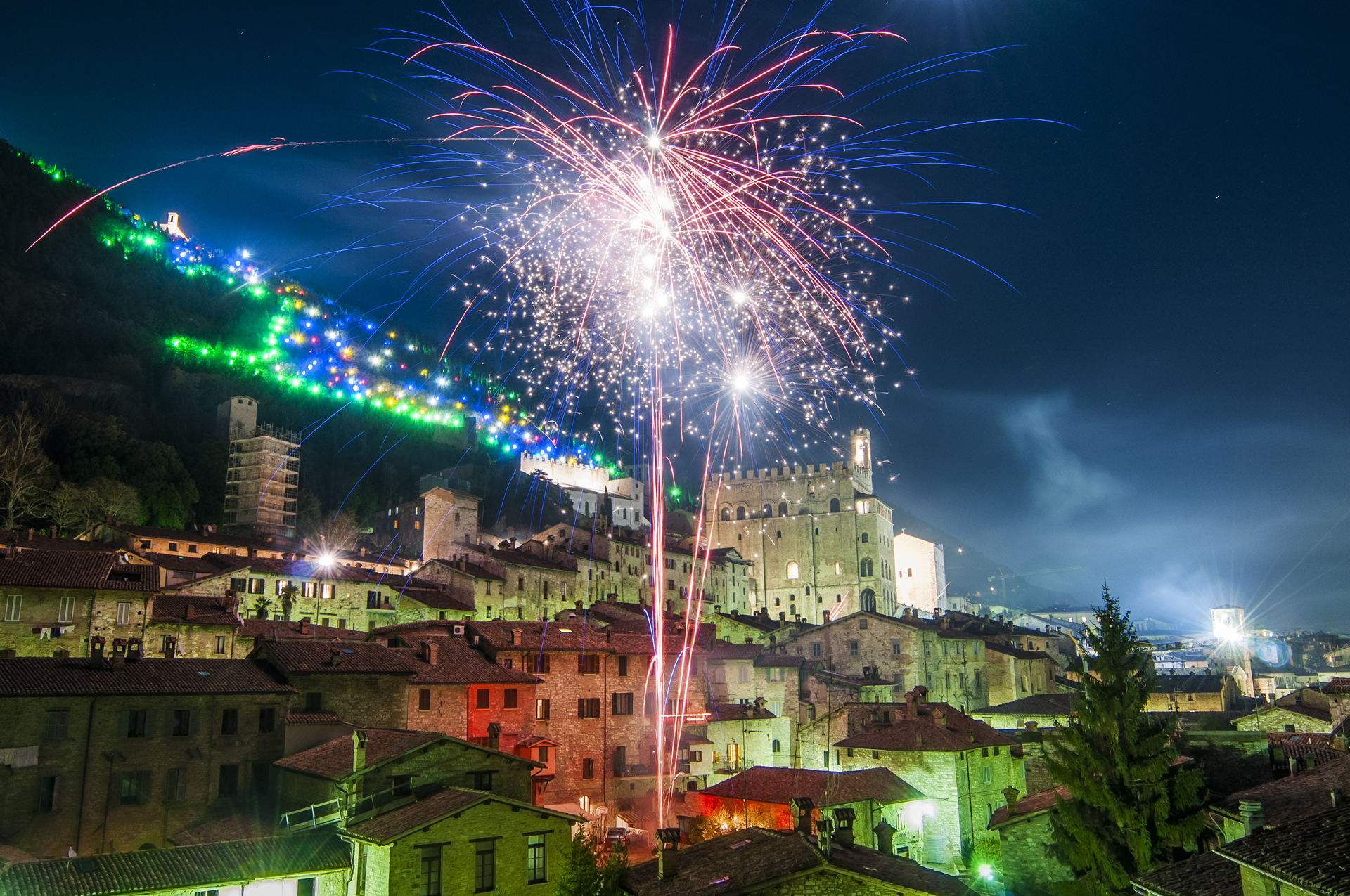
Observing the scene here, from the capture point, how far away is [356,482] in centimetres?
8069

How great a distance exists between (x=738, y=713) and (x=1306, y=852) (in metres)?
28.7

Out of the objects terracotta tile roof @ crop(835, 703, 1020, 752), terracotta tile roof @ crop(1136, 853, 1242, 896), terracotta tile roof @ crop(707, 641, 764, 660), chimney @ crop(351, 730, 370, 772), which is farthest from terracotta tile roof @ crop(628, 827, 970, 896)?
terracotta tile roof @ crop(707, 641, 764, 660)

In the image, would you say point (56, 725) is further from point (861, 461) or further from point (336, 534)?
point (861, 461)

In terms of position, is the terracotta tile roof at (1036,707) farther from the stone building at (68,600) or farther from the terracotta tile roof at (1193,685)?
the stone building at (68,600)

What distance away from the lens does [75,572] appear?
98.8 feet

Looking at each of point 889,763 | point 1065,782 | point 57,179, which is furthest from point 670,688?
point 57,179

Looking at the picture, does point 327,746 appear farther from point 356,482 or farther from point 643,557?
point 356,482

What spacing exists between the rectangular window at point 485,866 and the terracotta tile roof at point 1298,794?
49.0 feet

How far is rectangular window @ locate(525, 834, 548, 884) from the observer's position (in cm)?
2186

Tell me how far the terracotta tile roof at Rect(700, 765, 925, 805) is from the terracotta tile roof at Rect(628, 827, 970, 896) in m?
8.36

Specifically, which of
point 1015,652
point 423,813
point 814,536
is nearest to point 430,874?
point 423,813

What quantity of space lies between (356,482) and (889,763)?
2370 inches

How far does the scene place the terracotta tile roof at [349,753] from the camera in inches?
880

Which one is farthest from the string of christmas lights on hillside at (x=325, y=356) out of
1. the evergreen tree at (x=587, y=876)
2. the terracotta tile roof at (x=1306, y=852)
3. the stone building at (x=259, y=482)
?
the terracotta tile roof at (x=1306, y=852)
